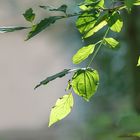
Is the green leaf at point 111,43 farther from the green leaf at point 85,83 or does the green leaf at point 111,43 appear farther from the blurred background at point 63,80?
the blurred background at point 63,80

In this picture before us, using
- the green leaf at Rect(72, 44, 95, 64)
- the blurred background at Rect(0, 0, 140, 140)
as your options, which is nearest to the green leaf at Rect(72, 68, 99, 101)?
the green leaf at Rect(72, 44, 95, 64)

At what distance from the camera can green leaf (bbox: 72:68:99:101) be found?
0.35 meters

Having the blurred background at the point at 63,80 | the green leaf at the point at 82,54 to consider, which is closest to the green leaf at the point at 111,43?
the green leaf at the point at 82,54

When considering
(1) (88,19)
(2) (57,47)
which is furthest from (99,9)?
(2) (57,47)

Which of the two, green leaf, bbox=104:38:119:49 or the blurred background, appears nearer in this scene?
green leaf, bbox=104:38:119:49

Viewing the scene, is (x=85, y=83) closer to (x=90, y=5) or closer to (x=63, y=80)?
(x=90, y=5)

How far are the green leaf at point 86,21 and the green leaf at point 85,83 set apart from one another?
0.13 feet

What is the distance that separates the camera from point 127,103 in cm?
216

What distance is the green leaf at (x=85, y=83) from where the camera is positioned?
13.9 inches

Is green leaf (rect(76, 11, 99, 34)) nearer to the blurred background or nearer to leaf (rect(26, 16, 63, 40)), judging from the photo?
leaf (rect(26, 16, 63, 40))

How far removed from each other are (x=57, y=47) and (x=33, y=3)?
0.31 metres

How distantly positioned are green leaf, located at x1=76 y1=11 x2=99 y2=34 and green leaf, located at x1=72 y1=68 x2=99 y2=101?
41 mm

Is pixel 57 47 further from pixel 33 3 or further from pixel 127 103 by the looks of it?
pixel 127 103

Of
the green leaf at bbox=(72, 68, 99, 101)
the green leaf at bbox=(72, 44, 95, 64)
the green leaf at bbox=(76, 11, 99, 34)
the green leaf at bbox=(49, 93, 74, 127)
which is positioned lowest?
the green leaf at bbox=(49, 93, 74, 127)
